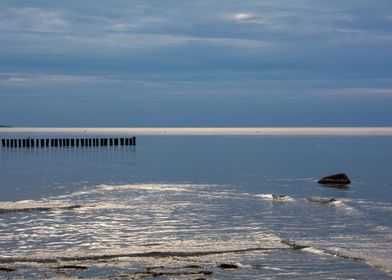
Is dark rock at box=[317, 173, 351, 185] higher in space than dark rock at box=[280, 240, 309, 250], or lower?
lower

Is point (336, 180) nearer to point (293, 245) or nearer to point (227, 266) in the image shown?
point (293, 245)

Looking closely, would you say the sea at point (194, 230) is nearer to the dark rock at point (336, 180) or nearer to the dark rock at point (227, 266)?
the dark rock at point (227, 266)

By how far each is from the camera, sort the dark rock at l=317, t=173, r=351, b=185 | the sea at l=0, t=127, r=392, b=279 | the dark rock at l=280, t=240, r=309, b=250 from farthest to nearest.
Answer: the dark rock at l=317, t=173, r=351, b=185 < the dark rock at l=280, t=240, r=309, b=250 < the sea at l=0, t=127, r=392, b=279

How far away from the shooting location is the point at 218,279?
50.7 feet

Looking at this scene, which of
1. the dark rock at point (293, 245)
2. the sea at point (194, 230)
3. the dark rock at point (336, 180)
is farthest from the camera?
the dark rock at point (336, 180)

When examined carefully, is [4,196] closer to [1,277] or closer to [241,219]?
[241,219]

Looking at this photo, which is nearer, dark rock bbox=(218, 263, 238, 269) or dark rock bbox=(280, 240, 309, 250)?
dark rock bbox=(218, 263, 238, 269)

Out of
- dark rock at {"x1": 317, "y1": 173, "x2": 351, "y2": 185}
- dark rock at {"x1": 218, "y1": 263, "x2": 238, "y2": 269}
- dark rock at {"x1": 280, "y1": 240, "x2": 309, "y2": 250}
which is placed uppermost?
dark rock at {"x1": 218, "y1": 263, "x2": 238, "y2": 269}

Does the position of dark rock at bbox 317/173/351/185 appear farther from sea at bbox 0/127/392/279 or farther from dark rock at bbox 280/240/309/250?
dark rock at bbox 280/240/309/250

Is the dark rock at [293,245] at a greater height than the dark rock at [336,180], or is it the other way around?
the dark rock at [293,245]

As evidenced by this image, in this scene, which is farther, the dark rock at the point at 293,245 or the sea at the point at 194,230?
the dark rock at the point at 293,245

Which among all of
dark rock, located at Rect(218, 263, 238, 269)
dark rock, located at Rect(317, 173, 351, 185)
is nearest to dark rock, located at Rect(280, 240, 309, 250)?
dark rock, located at Rect(218, 263, 238, 269)

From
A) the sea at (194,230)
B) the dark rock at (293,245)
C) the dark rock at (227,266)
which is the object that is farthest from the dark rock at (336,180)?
the dark rock at (227,266)

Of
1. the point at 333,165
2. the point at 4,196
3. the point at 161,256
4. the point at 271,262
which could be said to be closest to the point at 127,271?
the point at 161,256
